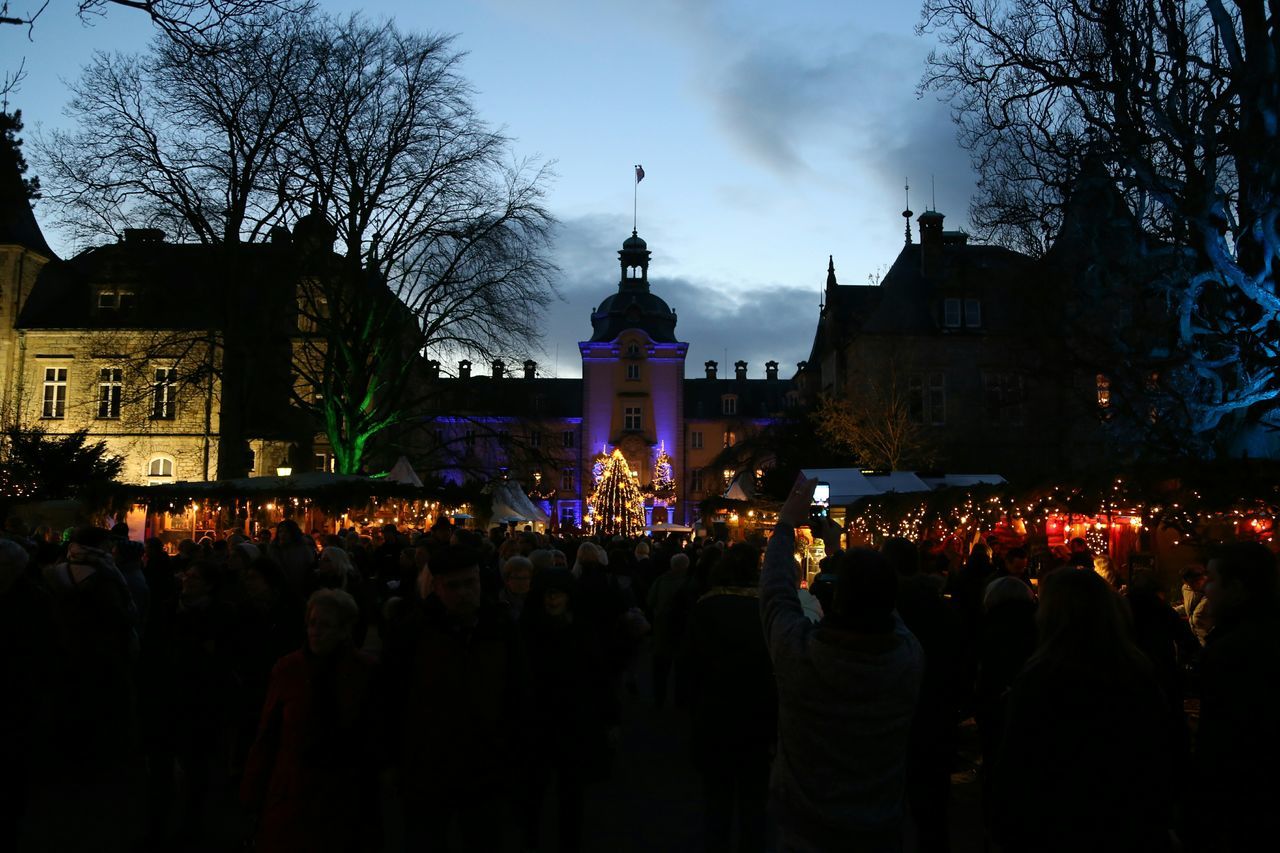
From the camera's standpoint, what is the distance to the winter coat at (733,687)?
5848mm

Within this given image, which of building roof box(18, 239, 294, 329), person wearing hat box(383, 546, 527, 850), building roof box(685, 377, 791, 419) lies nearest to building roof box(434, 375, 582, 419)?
building roof box(18, 239, 294, 329)

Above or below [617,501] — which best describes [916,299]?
above

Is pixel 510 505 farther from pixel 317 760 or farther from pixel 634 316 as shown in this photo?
pixel 634 316

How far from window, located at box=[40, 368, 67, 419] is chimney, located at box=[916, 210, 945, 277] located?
3661 cm

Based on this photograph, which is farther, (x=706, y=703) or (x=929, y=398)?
(x=929, y=398)

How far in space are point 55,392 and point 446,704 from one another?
1859 inches

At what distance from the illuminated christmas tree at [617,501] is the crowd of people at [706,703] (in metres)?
40.6

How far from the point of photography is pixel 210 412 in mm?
43750

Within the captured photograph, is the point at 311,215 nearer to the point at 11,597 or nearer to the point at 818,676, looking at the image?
the point at 11,597

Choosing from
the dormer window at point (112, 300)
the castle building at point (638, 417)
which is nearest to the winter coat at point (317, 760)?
the dormer window at point (112, 300)

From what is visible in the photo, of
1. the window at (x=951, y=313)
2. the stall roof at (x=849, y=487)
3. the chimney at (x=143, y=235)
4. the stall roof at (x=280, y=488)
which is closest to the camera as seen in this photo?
the stall roof at (x=280, y=488)

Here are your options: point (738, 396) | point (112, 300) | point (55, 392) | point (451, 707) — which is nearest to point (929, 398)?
point (112, 300)

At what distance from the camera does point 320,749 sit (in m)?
4.61

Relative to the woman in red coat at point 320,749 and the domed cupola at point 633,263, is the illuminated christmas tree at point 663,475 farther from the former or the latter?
the woman in red coat at point 320,749
